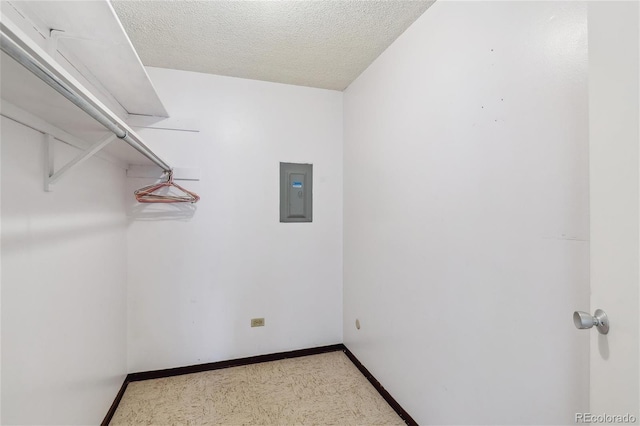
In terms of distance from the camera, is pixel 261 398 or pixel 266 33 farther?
pixel 261 398

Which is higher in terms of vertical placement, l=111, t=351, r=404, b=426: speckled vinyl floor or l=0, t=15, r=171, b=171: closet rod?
l=0, t=15, r=171, b=171: closet rod

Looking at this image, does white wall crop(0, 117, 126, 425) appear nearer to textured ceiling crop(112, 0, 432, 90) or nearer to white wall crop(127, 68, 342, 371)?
white wall crop(127, 68, 342, 371)

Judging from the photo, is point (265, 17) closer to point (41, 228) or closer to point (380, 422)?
point (41, 228)

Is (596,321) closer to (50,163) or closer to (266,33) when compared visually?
(50,163)

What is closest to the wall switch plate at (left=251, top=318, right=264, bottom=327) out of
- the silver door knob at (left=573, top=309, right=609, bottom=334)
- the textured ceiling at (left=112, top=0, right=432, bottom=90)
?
the textured ceiling at (left=112, top=0, right=432, bottom=90)

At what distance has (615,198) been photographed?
28.9 inches

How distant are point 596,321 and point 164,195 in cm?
264

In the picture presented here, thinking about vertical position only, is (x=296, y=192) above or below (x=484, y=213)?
above

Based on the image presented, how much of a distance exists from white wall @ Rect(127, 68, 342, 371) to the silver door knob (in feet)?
7.05

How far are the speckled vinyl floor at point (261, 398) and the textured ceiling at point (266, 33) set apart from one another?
2571 millimetres

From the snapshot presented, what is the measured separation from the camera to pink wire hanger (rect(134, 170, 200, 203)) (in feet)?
7.11

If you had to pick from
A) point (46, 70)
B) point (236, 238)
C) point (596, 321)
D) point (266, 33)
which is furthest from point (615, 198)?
point (236, 238)

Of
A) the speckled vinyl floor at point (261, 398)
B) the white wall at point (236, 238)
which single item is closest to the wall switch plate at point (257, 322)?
the white wall at point (236, 238)

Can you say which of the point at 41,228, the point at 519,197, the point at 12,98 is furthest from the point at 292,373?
the point at 12,98
